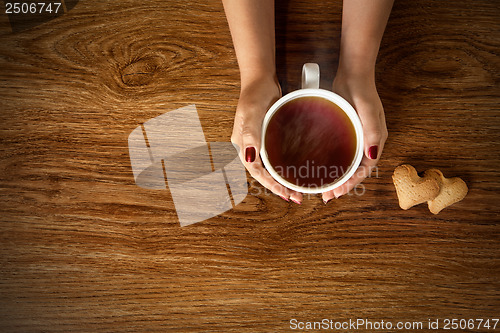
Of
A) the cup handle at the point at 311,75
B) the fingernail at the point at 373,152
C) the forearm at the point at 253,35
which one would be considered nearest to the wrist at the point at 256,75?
the forearm at the point at 253,35

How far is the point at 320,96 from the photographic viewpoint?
53 centimetres

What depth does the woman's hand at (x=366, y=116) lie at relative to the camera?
563 mm

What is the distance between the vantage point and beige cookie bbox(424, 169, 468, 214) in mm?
616

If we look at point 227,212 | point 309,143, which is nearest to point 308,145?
point 309,143

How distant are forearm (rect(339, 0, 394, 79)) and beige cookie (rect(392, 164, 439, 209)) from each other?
0.18 m

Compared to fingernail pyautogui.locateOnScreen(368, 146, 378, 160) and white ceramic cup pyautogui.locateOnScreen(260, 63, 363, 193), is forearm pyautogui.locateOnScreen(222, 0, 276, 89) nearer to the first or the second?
white ceramic cup pyautogui.locateOnScreen(260, 63, 363, 193)

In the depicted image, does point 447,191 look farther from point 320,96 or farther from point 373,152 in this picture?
point 320,96

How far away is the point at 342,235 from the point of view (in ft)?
2.13

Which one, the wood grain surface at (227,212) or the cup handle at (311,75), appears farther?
the wood grain surface at (227,212)

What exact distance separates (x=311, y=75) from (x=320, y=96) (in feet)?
0.13

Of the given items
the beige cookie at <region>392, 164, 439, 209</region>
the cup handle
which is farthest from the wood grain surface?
the cup handle

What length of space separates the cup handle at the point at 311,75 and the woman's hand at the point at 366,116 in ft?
0.37

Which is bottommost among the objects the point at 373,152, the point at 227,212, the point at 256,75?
the point at 227,212

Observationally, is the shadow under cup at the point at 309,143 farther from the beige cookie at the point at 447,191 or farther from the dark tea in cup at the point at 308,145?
the beige cookie at the point at 447,191
